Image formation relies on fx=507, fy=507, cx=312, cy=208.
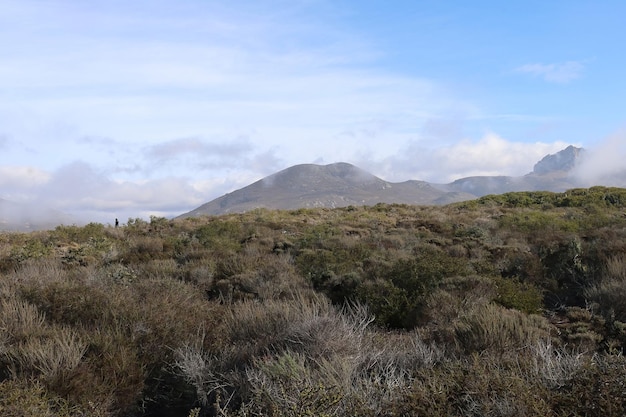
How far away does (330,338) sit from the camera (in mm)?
5422

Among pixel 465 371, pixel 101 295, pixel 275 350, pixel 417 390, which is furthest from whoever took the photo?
pixel 101 295

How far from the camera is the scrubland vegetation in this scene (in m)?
3.85

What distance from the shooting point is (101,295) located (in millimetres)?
7203

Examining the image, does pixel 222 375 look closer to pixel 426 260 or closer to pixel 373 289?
pixel 373 289

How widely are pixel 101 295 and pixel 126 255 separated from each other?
26.3 feet

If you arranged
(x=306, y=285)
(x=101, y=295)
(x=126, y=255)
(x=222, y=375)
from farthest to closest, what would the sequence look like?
(x=126, y=255)
(x=306, y=285)
(x=101, y=295)
(x=222, y=375)

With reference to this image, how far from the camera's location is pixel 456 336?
5.93m

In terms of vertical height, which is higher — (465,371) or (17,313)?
(17,313)

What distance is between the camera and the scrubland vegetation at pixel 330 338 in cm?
385

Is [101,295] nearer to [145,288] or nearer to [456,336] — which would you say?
[145,288]

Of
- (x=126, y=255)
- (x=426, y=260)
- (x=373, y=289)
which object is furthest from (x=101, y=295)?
(x=126, y=255)

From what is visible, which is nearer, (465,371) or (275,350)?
(465,371)

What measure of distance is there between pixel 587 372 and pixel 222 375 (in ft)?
10.9

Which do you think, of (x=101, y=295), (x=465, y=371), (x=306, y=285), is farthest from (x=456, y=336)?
(x=101, y=295)
